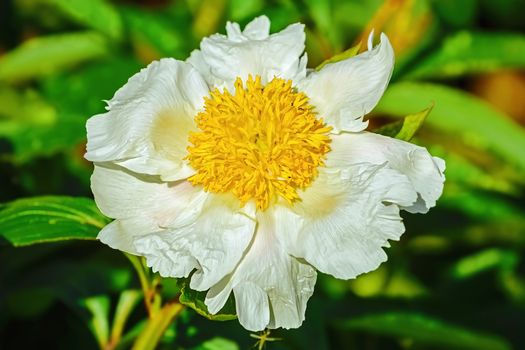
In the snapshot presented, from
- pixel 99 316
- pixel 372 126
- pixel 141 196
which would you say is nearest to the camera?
pixel 141 196

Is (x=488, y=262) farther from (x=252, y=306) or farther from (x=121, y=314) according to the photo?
(x=252, y=306)

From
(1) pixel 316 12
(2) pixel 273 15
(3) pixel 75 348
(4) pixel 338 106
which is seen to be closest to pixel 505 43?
(1) pixel 316 12

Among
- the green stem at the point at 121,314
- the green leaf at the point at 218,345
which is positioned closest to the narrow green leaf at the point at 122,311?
the green stem at the point at 121,314

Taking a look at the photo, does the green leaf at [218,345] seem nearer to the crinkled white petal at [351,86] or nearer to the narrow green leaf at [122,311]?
the narrow green leaf at [122,311]

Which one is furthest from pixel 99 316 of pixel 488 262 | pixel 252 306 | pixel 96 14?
pixel 488 262

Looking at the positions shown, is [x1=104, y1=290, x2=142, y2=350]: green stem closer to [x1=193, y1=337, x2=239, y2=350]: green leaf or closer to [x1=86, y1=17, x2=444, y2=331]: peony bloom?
[x1=193, y1=337, x2=239, y2=350]: green leaf

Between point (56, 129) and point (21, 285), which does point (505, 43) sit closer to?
point (56, 129)

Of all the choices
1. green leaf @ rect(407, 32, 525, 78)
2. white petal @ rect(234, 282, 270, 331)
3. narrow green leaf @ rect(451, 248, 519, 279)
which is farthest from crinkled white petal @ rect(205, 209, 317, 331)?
narrow green leaf @ rect(451, 248, 519, 279)
